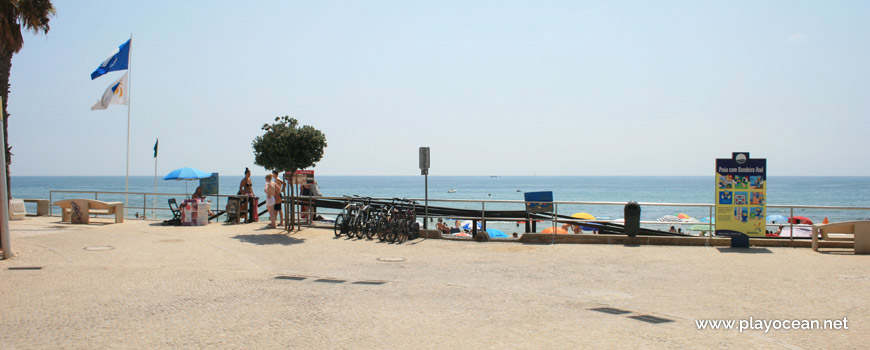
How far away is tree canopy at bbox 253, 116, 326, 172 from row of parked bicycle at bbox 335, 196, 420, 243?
1.85m

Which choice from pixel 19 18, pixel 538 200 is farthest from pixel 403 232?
pixel 19 18

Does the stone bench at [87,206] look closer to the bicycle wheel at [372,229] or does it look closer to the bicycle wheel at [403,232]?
the bicycle wheel at [372,229]

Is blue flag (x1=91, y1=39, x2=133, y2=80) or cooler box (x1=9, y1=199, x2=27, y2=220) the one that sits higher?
blue flag (x1=91, y1=39, x2=133, y2=80)

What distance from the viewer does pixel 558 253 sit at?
12.7m

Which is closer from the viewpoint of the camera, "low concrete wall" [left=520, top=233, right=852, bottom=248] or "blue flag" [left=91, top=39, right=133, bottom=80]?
"low concrete wall" [left=520, top=233, right=852, bottom=248]

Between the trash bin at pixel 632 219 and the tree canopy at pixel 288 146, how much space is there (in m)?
8.29

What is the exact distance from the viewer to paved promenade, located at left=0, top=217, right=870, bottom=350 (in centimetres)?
589

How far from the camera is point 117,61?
956 inches

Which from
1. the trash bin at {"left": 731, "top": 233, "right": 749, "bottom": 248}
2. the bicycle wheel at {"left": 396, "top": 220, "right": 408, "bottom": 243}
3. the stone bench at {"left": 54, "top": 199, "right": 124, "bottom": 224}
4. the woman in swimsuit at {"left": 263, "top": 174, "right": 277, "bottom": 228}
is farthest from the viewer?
the stone bench at {"left": 54, "top": 199, "right": 124, "bottom": 224}

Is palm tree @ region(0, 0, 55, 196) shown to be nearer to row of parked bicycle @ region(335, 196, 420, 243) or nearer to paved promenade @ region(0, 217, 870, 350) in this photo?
Result: paved promenade @ region(0, 217, 870, 350)

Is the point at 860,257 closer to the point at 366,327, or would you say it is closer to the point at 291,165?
the point at 366,327

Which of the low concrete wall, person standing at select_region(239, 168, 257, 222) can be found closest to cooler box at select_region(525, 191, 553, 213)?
the low concrete wall

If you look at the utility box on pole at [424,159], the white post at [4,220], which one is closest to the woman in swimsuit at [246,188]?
the utility box on pole at [424,159]

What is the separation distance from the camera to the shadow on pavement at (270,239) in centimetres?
1445
